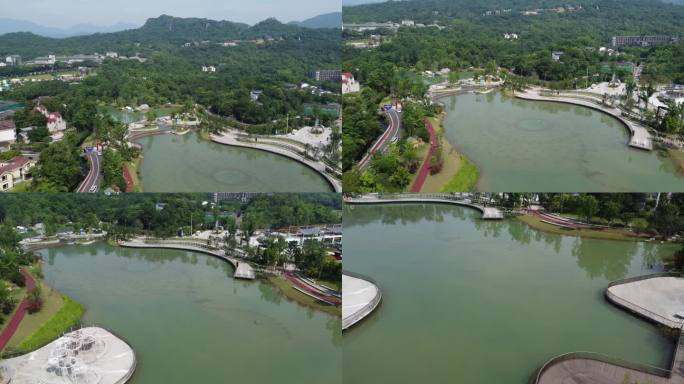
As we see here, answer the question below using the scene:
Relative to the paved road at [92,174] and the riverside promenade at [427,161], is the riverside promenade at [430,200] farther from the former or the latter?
the paved road at [92,174]

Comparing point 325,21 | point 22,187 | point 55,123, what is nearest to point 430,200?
point 325,21

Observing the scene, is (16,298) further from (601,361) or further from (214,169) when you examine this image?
(601,361)

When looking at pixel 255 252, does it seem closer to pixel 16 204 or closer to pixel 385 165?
A: pixel 385 165

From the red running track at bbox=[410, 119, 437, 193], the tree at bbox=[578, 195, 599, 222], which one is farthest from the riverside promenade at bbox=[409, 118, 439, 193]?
the tree at bbox=[578, 195, 599, 222]

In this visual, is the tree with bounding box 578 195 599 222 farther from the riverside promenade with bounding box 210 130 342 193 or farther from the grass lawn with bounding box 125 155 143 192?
the grass lawn with bounding box 125 155 143 192

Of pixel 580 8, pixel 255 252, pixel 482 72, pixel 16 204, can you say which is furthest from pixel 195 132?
pixel 580 8

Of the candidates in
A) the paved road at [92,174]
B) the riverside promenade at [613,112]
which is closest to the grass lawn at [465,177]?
the riverside promenade at [613,112]
